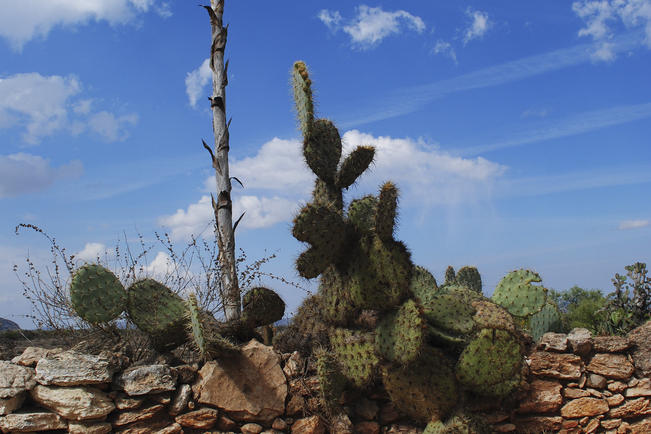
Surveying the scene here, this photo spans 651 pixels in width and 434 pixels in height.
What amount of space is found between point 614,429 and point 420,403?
2.00m

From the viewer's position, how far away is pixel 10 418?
4.02m

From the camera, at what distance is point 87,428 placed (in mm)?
4082

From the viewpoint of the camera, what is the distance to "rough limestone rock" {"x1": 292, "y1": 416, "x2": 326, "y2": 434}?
172 inches

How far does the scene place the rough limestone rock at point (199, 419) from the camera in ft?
14.0

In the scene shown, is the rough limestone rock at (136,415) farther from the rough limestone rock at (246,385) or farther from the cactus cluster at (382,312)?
the cactus cluster at (382,312)

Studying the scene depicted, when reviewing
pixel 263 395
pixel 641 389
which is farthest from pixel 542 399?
pixel 263 395

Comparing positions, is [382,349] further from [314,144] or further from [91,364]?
[91,364]

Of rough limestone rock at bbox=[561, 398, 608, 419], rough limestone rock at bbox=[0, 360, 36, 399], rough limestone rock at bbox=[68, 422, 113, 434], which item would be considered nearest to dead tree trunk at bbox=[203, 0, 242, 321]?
rough limestone rock at bbox=[68, 422, 113, 434]

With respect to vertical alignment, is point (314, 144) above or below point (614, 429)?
above

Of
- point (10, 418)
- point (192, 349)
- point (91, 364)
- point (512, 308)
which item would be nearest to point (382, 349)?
point (512, 308)

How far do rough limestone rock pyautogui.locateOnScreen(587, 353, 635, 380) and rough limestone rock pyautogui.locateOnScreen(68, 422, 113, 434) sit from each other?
→ 4107 millimetres

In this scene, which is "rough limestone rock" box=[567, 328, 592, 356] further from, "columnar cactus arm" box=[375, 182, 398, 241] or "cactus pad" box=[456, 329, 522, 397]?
"columnar cactus arm" box=[375, 182, 398, 241]

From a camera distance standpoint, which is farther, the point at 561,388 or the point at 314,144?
the point at 561,388

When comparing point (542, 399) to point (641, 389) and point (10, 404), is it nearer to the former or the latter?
point (641, 389)
